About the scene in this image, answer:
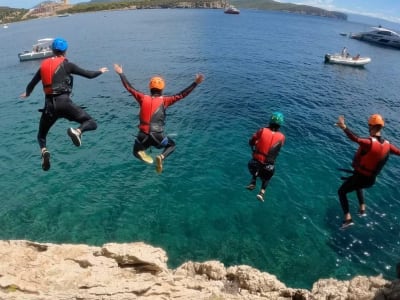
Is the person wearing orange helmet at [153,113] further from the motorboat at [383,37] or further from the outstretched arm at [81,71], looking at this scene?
the motorboat at [383,37]

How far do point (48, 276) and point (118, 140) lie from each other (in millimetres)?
18523

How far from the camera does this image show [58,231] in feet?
61.7

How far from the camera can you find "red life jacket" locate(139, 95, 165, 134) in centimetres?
1221

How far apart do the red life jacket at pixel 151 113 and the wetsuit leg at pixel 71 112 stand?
68.0 inches

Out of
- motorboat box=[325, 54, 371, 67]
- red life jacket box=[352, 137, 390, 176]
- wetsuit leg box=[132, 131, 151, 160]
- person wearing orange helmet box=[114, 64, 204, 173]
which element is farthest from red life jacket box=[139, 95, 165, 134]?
motorboat box=[325, 54, 371, 67]

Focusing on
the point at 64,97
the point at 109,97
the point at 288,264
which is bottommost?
the point at 288,264

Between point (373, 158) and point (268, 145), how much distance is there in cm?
368

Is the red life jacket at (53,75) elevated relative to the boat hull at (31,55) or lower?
elevated

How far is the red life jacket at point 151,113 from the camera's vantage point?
12.2m

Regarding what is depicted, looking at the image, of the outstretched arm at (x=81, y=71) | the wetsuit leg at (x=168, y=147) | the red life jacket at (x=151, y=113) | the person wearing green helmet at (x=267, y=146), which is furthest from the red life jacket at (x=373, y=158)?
the outstretched arm at (x=81, y=71)

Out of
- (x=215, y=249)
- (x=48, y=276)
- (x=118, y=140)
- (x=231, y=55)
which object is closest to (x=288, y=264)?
(x=215, y=249)

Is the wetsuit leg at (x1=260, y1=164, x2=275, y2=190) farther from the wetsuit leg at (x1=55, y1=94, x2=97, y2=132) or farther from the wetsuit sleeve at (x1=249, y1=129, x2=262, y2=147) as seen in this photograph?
the wetsuit leg at (x1=55, y1=94, x2=97, y2=132)

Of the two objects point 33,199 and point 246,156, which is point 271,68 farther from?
point 33,199

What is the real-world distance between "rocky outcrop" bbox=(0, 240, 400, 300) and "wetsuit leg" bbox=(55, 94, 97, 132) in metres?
4.37
